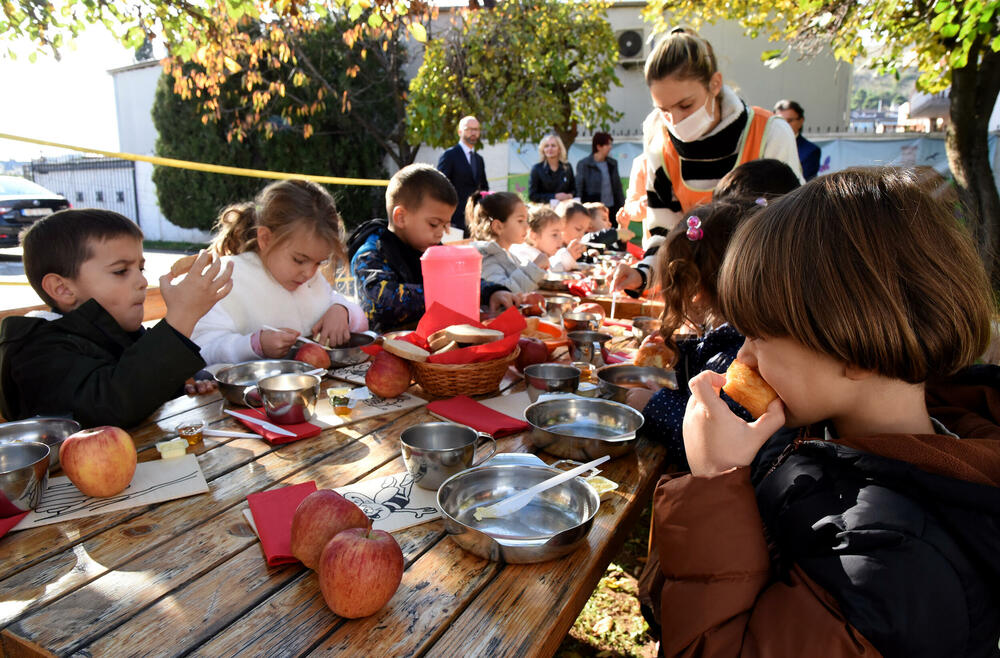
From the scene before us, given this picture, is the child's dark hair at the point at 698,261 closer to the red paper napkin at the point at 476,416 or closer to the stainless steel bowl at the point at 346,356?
the red paper napkin at the point at 476,416

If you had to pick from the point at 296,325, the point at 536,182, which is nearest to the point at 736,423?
the point at 296,325

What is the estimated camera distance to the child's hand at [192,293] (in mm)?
1854

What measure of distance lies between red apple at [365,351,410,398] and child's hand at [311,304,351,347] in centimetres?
81

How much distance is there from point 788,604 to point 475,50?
1135 centimetres

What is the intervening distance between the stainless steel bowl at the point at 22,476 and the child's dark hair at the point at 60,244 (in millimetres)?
862

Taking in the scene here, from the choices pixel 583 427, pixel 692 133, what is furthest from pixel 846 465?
pixel 692 133

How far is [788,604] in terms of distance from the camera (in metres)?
1.01

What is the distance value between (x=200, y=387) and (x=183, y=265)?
0.46 meters

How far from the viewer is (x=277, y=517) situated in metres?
1.29

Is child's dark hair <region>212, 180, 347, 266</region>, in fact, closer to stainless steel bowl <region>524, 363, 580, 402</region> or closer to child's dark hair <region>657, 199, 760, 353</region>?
stainless steel bowl <region>524, 363, 580, 402</region>

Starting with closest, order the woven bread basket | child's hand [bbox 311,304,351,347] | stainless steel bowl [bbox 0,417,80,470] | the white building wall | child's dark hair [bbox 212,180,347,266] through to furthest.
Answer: stainless steel bowl [bbox 0,417,80,470]
the woven bread basket
child's hand [bbox 311,304,351,347]
child's dark hair [bbox 212,180,347,266]
the white building wall

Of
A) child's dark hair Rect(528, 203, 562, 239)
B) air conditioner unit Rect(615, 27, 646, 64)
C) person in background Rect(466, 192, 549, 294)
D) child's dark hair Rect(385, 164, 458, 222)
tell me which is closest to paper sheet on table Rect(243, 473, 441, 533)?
child's dark hair Rect(385, 164, 458, 222)

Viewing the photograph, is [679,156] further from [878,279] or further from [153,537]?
[153,537]

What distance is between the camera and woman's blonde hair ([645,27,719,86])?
3.05 m
